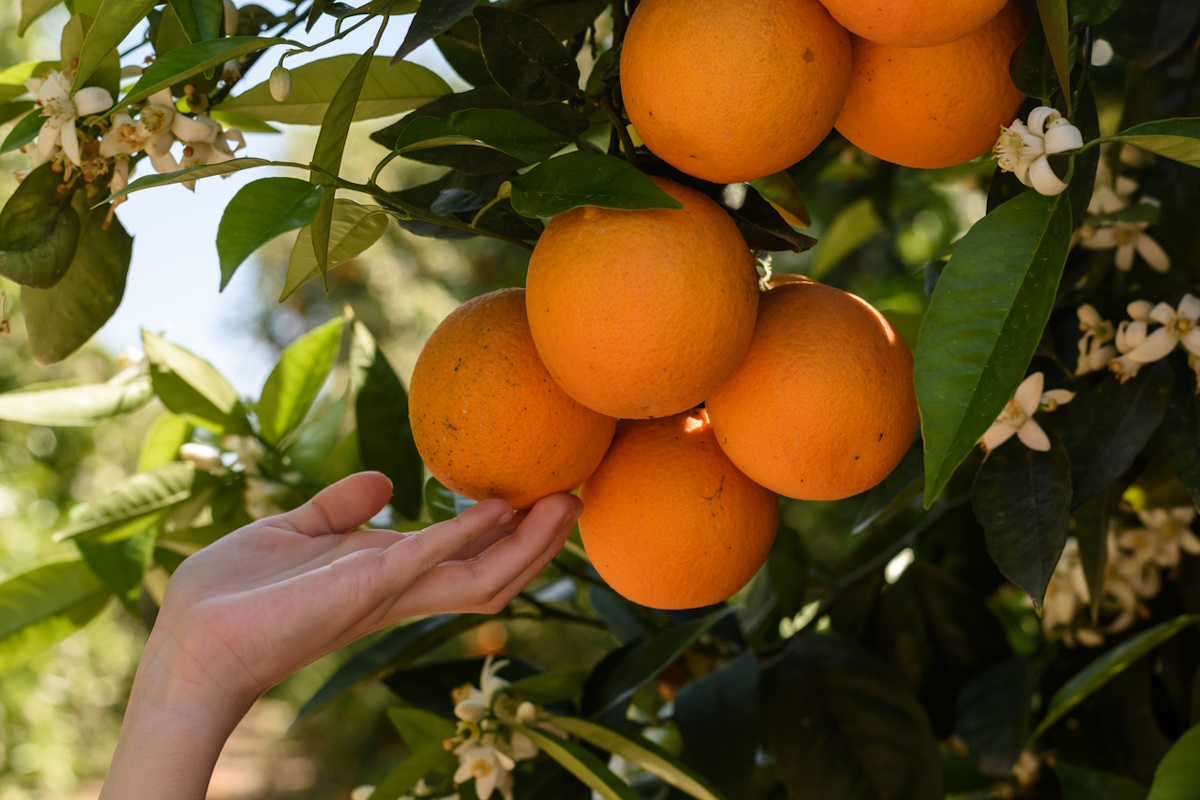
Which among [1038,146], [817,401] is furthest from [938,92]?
[817,401]

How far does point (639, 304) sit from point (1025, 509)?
0.91 feet

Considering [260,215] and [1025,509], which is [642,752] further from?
[260,215]

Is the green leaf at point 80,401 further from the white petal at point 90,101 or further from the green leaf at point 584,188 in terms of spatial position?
the green leaf at point 584,188

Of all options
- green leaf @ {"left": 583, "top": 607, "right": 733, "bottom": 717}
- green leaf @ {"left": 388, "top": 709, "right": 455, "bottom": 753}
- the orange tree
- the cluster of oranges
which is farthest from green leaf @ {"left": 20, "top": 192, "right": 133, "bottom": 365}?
green leaf @ {"left": 583, "top": 607, "right": 733, "bottom": 717}

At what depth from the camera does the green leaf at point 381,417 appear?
0.84 metres

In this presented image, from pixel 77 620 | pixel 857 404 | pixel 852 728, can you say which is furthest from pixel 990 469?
pixel 77 620

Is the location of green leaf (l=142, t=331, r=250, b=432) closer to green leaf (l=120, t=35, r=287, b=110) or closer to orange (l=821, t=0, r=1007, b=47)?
green leaf (l=120, t=35, r=287, b=110)

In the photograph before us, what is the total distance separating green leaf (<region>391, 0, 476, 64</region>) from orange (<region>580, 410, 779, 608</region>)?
232mm

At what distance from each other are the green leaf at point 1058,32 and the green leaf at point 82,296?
514mm

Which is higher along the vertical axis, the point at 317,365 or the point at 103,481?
the point at 317,365

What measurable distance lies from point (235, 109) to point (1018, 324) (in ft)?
1.51

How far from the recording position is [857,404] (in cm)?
44

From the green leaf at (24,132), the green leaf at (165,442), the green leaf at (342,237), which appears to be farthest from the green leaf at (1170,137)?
the green leaf at (165,442)

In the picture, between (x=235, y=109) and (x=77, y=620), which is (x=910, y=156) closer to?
(x=235, y=109)
